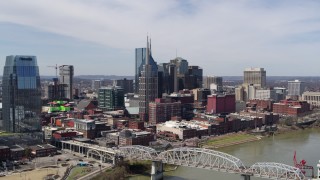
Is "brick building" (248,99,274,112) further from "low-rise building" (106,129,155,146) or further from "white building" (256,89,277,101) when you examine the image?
"low-rise building" (106,129,155,146)

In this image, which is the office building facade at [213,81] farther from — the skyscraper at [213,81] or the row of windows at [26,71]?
the row of windows at [26,71]

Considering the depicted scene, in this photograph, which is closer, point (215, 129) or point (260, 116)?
point (215, 129)

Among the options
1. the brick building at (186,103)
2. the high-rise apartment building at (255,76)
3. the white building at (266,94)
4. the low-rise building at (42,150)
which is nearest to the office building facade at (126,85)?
the high-rise apartment building at (255,76)

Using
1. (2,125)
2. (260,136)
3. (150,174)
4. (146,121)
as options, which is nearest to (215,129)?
(260,136)

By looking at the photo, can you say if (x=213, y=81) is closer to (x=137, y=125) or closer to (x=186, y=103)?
(x=186, y=103)

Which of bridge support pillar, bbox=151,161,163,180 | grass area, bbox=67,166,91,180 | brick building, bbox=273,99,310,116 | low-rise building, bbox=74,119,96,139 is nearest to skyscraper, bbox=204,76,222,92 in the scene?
brick building, bbox=273,99,310,116

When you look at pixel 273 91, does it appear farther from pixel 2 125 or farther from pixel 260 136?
pixel 2 125
